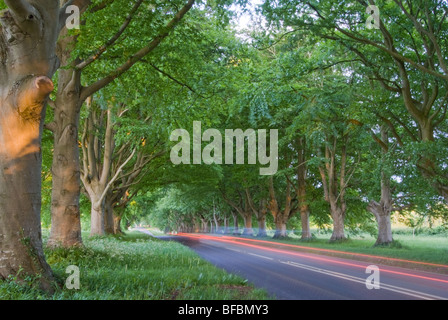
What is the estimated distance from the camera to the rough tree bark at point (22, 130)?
5.45 metres

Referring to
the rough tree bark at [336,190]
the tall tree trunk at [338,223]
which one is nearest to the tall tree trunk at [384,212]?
the rough tree bark at [336,190]

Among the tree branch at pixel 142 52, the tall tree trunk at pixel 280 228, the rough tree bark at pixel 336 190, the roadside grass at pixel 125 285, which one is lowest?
the tall tree trunk at pixel 280 228

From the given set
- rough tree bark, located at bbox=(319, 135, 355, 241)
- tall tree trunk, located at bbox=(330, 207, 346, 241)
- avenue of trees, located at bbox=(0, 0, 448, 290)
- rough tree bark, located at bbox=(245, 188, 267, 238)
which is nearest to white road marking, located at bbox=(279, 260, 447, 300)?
avenue of trees, located at bbox=(0, 0, 448, 290)

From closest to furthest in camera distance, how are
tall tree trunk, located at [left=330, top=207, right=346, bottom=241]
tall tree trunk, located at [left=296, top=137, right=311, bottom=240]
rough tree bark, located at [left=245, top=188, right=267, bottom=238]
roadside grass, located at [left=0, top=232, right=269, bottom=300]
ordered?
1. roadside grass, located at [left=0, top=232, right=269, bottom=300]
2. tall tree trunk, located at [left=330, top=207, right=346, bottom=241]
3. tall tree trunk, located at [left=296, top=137, right=311, bottom=240]
4. rough tree bark, located at [left=245, top=188, right=267, bottom=238]

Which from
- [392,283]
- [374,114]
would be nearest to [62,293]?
[392,283]

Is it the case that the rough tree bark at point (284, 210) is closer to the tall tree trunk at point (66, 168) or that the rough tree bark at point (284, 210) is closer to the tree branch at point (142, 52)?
the tall tree trunk at point (66, 168)

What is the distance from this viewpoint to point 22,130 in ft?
18.7

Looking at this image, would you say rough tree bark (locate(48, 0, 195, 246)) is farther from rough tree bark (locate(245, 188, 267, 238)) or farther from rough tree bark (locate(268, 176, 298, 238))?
rough tree bark (locate(245, 188, 267, 238))

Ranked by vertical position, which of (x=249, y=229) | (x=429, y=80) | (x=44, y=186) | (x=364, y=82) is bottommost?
(x=249, y=229)

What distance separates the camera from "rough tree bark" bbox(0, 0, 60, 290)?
545 centimetres

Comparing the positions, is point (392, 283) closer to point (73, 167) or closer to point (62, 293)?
point (62, 293)

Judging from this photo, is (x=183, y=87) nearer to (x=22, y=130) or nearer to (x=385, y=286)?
(x=22, y=130)

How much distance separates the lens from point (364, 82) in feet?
55.4
